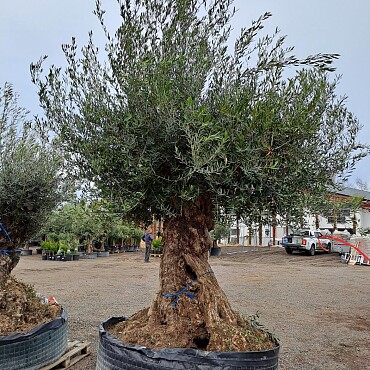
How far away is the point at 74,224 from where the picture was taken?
27469 mm

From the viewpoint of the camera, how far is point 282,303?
473 inches

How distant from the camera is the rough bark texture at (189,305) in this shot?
14.5ft

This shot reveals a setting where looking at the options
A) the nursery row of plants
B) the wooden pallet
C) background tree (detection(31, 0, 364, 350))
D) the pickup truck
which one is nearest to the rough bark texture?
background tree (detection(31, 0, 364, 350))

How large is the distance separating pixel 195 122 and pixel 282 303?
9.49 metres

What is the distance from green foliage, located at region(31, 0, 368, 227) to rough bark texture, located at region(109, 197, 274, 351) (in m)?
0.38

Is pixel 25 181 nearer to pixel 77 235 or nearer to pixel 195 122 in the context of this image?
pixel 195 122

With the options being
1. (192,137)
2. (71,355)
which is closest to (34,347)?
(71,355)

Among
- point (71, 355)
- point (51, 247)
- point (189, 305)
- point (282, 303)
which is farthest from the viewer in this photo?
point (51, 247)

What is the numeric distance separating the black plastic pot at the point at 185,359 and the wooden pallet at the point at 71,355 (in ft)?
5.75

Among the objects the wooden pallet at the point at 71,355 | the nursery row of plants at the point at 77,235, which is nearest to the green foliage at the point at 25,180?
the wooden pallet at the point at 71,355

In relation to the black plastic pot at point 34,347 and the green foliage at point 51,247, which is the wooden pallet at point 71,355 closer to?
the black plastic pot at point 34,347

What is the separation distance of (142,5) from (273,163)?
2.32m

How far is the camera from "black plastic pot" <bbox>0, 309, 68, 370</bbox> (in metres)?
4.89

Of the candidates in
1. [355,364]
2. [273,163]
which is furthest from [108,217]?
[355,364]
